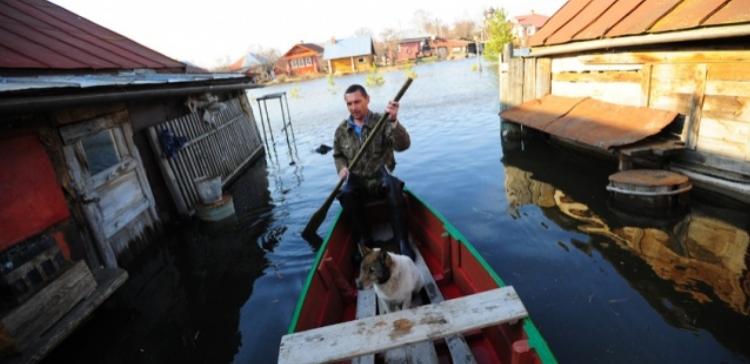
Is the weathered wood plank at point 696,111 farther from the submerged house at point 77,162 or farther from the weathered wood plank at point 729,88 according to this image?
the submerged house at point 77,162

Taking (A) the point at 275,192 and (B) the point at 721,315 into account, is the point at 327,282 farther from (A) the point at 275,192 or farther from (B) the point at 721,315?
(A) the point at 275,192

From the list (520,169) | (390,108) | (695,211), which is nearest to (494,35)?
(520,169)

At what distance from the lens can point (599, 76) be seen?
354 inches

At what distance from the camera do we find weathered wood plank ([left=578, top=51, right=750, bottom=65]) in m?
6.06

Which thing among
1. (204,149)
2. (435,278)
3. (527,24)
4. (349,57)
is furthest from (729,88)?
(527,24)

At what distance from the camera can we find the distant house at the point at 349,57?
6097 centimetres

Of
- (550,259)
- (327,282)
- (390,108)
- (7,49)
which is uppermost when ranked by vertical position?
(7,49)

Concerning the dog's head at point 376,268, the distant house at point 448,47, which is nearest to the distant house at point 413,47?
the distant house at point 448,47

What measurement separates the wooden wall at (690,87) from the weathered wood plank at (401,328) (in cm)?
604

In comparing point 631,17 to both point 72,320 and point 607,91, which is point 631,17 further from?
point 72,320

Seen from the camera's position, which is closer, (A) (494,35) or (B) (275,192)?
(B) (275,192)

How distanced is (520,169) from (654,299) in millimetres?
5998

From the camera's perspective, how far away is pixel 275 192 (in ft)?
36.1

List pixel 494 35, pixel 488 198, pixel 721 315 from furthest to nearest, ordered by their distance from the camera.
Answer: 1. pixel 494 35
2. pixel 488 198
3. pixel 721 315
